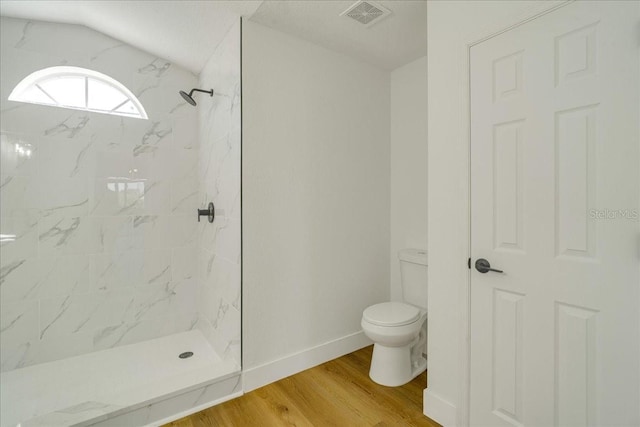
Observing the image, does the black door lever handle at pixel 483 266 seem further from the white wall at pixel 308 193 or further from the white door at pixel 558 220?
the white wall at pixel 308 193

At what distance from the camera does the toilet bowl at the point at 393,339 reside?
1.89 meters

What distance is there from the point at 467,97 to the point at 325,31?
1.15m

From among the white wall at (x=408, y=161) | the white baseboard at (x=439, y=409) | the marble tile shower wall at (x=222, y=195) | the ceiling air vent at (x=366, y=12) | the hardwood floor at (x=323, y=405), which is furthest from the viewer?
the white wall at (x=408, y=161)

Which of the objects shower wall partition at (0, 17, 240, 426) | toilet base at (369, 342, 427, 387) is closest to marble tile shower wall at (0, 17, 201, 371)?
shower wall partition at (0, 17, 240, 426)

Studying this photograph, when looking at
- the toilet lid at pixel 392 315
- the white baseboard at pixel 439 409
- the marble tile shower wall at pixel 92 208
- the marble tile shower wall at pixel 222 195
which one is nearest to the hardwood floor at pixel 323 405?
the white baseboard at pixel 439 409

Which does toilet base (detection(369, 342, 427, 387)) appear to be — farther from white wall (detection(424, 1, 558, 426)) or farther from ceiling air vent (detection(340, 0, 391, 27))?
ceiling air vent (detection(340, 0, 391, 27))

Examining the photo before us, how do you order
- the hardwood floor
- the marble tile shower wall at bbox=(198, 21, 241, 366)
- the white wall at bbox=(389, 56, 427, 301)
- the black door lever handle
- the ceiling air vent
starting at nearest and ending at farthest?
the black door lever handle → the hardwood floor → the ceiling air vent → the marble tile shower wall at bbox=(198, 21, 241, 366) → the white wall at bbox=(389, 56, 427, 301)

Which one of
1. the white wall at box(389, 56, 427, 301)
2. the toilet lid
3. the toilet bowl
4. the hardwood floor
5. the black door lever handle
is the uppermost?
the white wall at box(389, 56, 427, 301)

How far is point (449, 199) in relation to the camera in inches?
61.9

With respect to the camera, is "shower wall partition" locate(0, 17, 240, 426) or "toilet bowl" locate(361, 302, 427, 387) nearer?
"toilet bowl" locate(361, 302, 427, 387)

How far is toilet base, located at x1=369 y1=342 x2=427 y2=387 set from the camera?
1.97 metres

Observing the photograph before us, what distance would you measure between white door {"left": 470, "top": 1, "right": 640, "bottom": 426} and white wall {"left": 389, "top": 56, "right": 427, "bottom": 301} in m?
0.98

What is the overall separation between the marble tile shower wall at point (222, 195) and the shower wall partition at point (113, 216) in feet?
0.05

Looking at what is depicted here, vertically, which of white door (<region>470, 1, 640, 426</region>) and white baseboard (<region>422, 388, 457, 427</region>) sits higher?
white door (<region>470, 1, 640, 426</region>)
